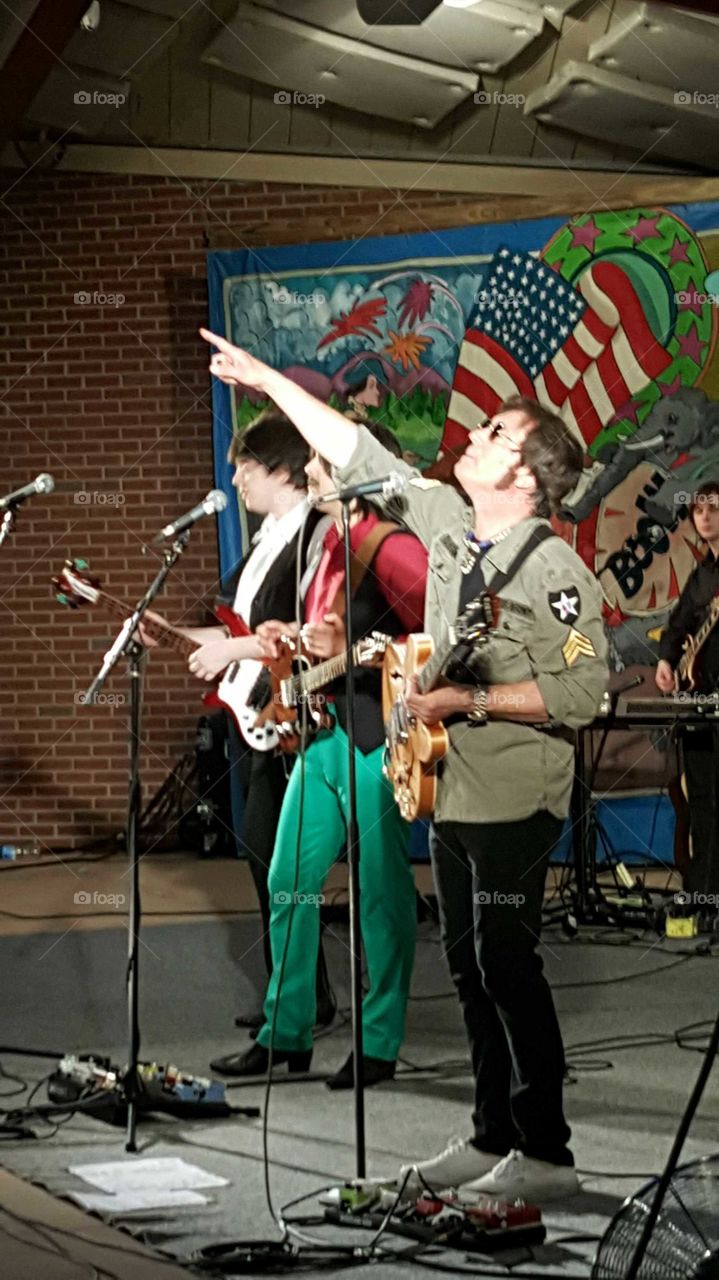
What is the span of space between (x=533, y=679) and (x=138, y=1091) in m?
1.44

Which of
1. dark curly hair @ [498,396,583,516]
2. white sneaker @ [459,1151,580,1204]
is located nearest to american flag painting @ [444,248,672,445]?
dark curly hair @ [498,396,583,516]

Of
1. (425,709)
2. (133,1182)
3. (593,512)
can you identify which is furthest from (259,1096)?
(593,512)

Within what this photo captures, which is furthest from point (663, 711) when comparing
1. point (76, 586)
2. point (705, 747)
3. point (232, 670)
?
point (76, 586)

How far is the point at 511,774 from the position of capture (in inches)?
127

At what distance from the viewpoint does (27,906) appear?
23.2ft

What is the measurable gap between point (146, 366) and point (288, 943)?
5110 millimetres

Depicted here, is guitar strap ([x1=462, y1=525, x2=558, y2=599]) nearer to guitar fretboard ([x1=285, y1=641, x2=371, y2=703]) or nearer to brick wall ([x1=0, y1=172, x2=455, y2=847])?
guitar fretboard ([x1=285, y1=641, x2=371, y2=703])

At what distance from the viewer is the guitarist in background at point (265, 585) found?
15.2ft

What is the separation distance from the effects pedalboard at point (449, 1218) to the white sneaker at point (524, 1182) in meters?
0.05

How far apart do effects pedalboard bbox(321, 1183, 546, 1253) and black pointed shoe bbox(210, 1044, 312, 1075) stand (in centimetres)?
119

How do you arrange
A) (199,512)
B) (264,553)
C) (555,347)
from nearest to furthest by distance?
(199,512) → (264,553) → (555,347)

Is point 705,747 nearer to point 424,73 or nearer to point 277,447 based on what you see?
point 277,447

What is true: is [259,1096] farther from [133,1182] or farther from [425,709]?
[425,709]

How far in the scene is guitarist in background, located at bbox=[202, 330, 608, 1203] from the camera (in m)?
3.20
